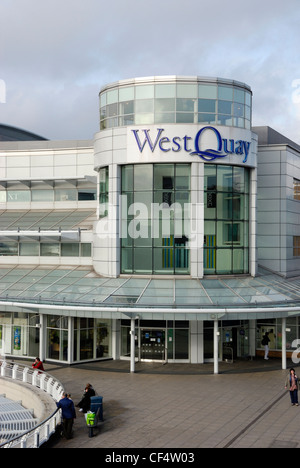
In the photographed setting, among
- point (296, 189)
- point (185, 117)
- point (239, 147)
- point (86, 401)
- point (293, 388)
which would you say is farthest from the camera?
point (296, 189)

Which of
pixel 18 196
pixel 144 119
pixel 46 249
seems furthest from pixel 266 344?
pixel 18 196

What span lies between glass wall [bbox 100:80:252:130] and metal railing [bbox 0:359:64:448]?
1482 cm

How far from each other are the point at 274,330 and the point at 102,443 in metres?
18.0

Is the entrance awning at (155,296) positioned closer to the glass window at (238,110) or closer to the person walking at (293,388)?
the person walking at (293,388)

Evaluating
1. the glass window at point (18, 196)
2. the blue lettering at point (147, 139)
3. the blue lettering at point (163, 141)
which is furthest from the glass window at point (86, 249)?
the blue lettering at point (163, 141)

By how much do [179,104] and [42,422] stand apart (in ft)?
63.3

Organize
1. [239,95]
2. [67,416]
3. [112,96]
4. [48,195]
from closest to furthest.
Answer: [67,416] < [239,95] < [112,96] < [48,195]

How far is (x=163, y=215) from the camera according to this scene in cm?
3008

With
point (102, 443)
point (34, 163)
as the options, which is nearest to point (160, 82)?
point (34, 163)

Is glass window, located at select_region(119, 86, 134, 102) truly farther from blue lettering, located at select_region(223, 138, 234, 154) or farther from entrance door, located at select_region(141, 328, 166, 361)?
entrance door, located at select_region(141, 328, 166, 361)

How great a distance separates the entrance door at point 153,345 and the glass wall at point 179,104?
38.1 ft

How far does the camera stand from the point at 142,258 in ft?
100

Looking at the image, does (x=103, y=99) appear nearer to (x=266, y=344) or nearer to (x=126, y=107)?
(x=126, y=107)
